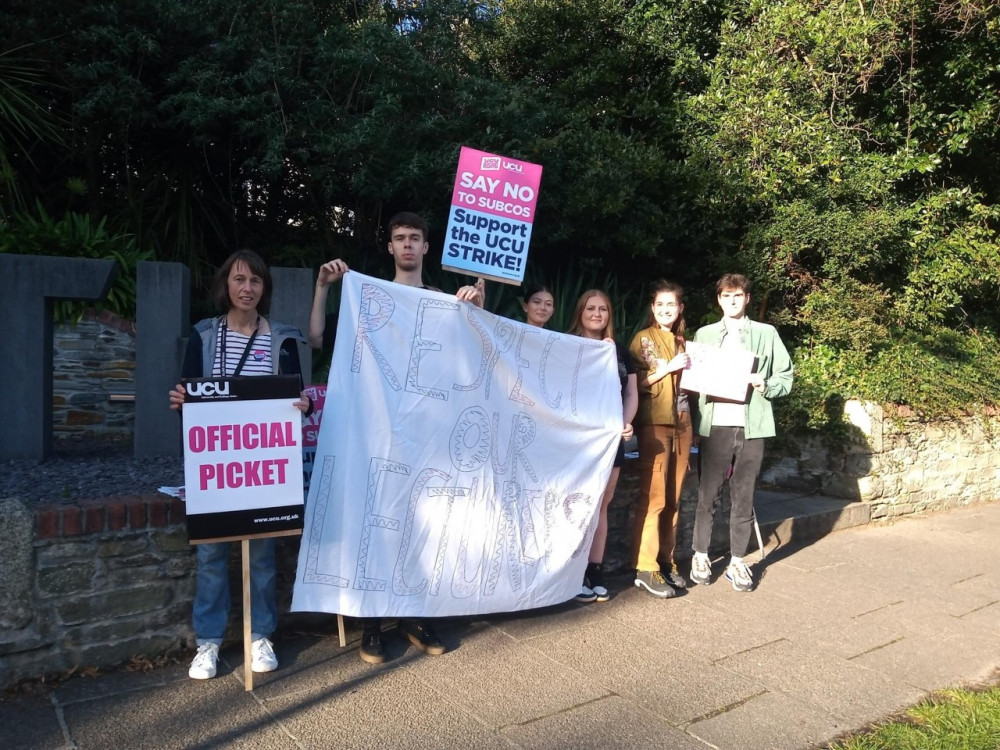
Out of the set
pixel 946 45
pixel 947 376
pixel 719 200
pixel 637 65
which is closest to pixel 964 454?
pixel 947 376

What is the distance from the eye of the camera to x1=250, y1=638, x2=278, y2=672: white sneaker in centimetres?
366

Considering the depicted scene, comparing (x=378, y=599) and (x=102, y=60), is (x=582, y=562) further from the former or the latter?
(x=102, y=60)

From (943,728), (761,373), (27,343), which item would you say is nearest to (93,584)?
(27,343)

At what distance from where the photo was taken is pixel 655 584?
5.00m

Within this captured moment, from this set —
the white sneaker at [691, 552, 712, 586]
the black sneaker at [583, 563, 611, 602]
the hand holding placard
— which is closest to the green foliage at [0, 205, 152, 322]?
the black sneaker at [583, 563, 611, 602]

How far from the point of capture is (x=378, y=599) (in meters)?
3.79

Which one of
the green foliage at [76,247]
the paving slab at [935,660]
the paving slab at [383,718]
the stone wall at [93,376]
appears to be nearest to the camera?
the paving slab at [383,718]

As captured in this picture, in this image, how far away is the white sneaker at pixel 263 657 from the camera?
3660 mm

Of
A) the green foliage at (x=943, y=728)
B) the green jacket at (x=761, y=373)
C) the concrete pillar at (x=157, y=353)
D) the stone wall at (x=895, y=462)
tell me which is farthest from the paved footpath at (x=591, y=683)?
the stone wall at (x=895, y=462)

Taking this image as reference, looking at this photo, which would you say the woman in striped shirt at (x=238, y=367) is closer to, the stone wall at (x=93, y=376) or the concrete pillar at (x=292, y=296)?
the concrete pillar at (x=292, y=296)

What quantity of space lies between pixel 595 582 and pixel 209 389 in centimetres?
271

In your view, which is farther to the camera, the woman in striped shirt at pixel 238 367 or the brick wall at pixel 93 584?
the woman in striped shirt at pixel 238 367

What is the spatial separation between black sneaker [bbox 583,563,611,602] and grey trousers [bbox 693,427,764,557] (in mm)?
798

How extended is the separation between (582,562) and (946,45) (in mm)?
8133
